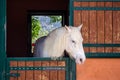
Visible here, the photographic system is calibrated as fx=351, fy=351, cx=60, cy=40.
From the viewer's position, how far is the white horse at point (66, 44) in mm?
3908

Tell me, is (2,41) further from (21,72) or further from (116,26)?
(116,26)

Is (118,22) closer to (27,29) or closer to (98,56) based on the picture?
(98,56)

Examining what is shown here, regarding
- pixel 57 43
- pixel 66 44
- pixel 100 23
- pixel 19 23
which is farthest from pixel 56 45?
pixel 19 23

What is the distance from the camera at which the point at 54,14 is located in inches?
289

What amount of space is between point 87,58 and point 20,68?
2.63 feet

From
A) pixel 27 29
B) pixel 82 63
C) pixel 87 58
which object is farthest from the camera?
pixel 27 29

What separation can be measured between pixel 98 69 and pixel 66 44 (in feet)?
1.66

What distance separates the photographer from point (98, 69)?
420 cm

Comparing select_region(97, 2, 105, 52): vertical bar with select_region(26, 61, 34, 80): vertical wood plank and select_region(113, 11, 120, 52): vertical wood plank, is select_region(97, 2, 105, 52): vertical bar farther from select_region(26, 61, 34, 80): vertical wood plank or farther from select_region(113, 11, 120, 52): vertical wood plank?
select_region(26, 61, 34, 80): vertical wood plank

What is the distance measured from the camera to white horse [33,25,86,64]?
3.91 metres

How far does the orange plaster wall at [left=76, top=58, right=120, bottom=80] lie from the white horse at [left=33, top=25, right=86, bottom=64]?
0.28 metres

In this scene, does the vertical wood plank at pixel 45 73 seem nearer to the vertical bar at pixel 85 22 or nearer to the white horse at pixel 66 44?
the white horse at pixel 66 44

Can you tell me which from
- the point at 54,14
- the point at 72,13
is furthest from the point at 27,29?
the point at 72,13

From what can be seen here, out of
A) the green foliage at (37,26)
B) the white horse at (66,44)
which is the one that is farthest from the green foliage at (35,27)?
the white horse at (66,44)
